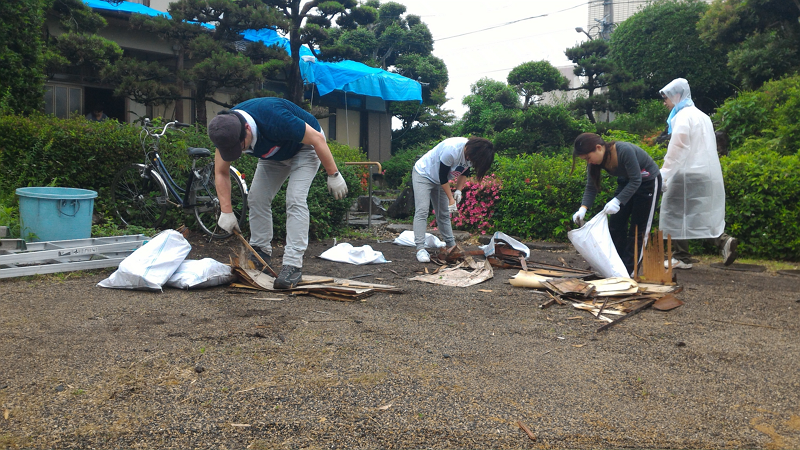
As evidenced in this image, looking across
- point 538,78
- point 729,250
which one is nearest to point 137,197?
point 729,250

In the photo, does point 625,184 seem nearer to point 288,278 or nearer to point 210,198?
point 288,278

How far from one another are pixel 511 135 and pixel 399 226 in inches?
197

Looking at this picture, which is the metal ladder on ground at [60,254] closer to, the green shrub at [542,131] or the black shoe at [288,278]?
the black shoe at [288,278]

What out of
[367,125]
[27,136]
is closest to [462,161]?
[27,136]

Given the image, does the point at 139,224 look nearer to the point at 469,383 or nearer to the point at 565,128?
the point at 469,383

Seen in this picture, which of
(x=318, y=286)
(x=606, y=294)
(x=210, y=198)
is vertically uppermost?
(x=210, y=198)

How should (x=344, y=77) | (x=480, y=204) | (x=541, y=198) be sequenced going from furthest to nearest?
(x=344, y=77)
(x=480, y=204)
(x=541, y=198)

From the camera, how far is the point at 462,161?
17.9 feet

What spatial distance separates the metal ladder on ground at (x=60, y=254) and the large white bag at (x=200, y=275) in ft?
3.11

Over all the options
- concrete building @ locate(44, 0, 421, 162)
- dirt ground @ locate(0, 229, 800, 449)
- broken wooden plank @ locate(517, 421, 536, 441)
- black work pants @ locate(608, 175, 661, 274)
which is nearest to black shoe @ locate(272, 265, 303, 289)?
dirt ground @ locate(0, 229, 800, 449)

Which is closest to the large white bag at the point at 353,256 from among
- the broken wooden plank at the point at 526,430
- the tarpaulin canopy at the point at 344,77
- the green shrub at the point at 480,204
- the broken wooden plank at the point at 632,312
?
the green shrub at the point at 480,204

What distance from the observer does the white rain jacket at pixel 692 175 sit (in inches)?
209

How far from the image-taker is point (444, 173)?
18.1 ft

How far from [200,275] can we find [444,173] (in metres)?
2.63
